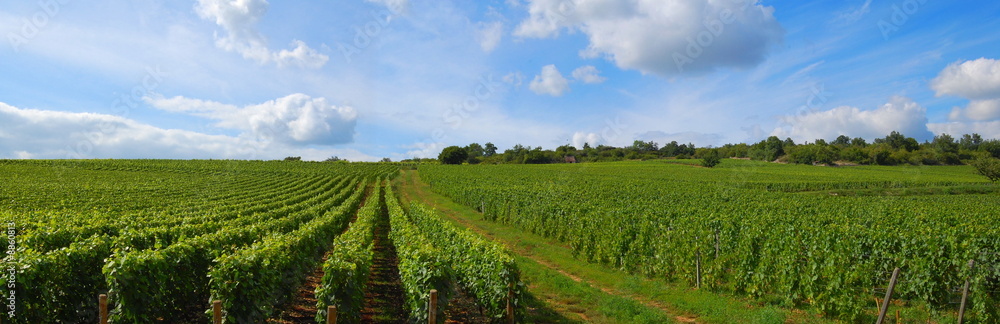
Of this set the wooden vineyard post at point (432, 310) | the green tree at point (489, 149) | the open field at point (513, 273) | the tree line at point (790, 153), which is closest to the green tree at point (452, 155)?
the tree line at point (790, 153)

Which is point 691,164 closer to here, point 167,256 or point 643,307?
point 643,307

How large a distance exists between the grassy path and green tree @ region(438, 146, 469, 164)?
326ft

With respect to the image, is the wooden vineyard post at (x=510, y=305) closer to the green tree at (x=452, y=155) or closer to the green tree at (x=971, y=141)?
the green tree at (x=452, y=155)

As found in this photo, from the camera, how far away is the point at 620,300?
1155 centimetres

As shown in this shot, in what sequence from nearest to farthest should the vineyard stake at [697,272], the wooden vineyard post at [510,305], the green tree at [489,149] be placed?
the wooden vineyard post at [510,305], the vineyard stake at [697,272], the green tree at [489,149]

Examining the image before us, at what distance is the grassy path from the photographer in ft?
34.4

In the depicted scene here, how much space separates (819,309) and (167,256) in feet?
47.1

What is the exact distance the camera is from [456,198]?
42094 mm

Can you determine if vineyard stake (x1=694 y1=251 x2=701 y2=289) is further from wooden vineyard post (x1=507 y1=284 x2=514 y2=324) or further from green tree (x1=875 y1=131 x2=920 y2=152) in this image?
green tree (x1=875 y1=131 x2=920 y2=152)

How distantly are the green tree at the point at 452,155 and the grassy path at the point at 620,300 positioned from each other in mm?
99312

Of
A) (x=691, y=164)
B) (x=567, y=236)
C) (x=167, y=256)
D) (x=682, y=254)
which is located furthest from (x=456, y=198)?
(x=691, y=164)

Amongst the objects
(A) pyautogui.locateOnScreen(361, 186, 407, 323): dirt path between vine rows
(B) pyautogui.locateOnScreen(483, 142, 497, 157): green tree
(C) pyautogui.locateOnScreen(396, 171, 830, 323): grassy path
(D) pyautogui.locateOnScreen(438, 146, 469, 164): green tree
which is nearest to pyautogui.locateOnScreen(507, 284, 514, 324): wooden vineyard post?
(C) pyautogui.locateOnScreen(396, 171, 830, 323): grassy path

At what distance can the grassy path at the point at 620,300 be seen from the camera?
34.4ft

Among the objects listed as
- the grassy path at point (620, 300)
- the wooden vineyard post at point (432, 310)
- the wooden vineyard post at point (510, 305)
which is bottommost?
the grassy path at point (620, 300)
